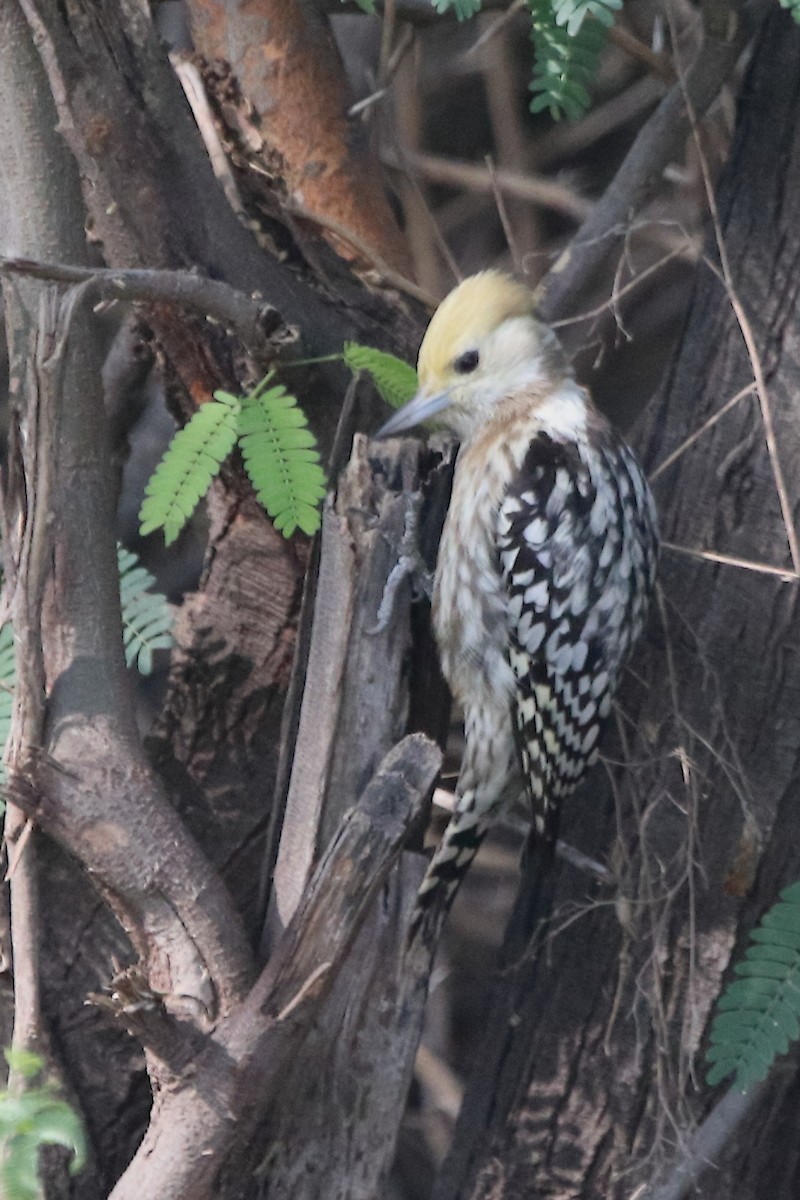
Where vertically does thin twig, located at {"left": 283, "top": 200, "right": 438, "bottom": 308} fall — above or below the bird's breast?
above

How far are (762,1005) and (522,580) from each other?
1.00m

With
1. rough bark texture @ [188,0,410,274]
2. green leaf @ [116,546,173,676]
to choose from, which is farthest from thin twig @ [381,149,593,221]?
green leaf @ [116,546,173,676]

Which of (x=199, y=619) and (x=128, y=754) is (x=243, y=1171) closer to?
(x=128, y=754)

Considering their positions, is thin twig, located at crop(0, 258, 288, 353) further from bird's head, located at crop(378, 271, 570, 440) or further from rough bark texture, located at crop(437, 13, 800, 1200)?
rough bark texture, located at crop(437, 13, 800, 1200)

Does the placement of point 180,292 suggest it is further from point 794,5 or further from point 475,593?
point 794,5

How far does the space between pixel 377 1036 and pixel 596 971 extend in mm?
599

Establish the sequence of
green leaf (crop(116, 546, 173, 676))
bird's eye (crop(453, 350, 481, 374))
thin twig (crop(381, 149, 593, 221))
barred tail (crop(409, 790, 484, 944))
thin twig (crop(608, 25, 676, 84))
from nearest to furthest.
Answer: barred tail (crop(409, 790, 484, 944)) → green leaf (crop(116, 546, 173, 676)) → bird's eye (crop(453, 350, 481, 374)) → thin twig (crop(608, 25, 676, 84)) → thin twig (crop(381, 149, 593, 221))

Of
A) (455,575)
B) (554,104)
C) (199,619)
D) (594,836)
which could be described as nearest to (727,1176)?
(594,836)

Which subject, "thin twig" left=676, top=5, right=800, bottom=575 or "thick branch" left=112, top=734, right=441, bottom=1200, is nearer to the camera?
"thick branch" left=112, top=734, right=441, bottom=1200

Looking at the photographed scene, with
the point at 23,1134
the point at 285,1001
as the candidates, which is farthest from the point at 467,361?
the point at 23,1134

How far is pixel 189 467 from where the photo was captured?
8.23 feet

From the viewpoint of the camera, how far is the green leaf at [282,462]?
8.15ft

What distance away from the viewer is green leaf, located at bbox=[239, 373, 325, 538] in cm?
248

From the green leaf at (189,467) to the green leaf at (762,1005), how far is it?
4.56 feet
